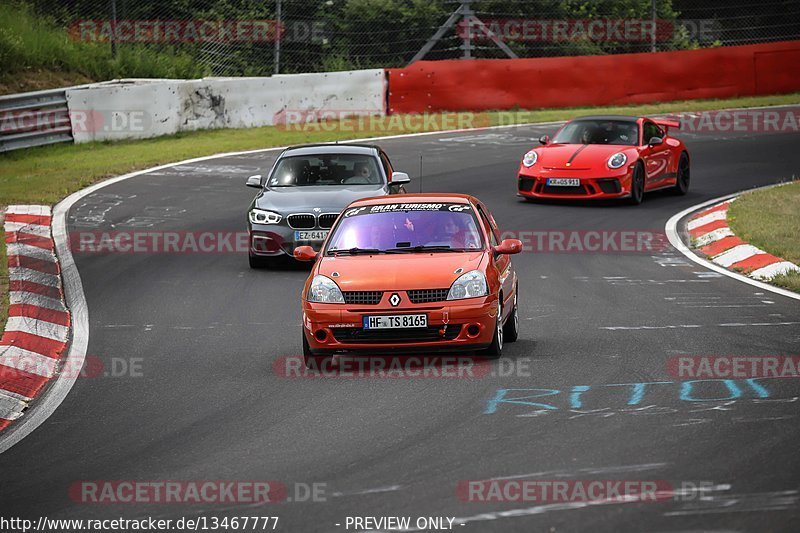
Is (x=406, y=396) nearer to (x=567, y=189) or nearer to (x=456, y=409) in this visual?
(x=456, y=409)

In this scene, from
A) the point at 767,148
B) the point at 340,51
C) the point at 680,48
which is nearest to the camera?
the point at 767,148

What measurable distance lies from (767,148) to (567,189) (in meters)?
8.05

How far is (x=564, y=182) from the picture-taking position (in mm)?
19125

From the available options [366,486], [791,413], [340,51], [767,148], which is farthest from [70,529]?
[340,51]

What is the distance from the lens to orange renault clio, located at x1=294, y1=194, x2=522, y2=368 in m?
9.18

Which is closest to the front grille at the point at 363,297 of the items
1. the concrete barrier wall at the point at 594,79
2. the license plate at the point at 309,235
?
the license plate at the point at 309,235

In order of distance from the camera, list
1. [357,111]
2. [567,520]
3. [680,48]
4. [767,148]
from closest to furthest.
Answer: [567,520]
[767,148]
[357,111]
[680,48]

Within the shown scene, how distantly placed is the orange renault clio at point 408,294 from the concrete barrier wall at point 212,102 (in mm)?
15613

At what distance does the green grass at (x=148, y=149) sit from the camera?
20234 millimetres

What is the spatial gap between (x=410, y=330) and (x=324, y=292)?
0.73 metres

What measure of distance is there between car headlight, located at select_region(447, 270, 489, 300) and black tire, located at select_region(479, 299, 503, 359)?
21 centimetres

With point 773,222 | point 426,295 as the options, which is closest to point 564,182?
point 773,222

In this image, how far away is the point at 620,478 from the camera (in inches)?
244

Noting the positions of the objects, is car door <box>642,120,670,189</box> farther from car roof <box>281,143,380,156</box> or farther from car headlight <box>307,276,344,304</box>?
car headlight <box>307,276,344,304</box>
